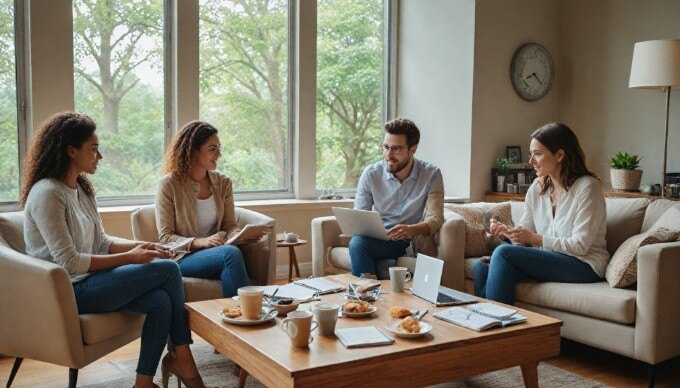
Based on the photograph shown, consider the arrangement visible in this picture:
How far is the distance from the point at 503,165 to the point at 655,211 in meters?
2.14

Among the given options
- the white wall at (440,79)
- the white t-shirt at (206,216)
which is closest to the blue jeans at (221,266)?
the white t-shirt at (206,216)

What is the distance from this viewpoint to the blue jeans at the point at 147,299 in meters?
2.45

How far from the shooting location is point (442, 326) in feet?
7.36

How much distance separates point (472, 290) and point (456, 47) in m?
2.50

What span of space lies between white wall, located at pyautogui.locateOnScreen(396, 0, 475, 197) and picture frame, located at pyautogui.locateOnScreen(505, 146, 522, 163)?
0.39 metres

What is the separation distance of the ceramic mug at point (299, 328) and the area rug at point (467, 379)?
0.88 meters

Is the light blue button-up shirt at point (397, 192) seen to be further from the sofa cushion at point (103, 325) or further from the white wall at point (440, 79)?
the white wall at point (440, 79)

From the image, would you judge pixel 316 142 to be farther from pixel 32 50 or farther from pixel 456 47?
pixel 32 50

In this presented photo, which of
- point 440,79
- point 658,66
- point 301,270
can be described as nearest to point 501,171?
point 440,79

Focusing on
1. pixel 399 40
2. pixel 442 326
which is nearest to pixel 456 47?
pixel 399 40

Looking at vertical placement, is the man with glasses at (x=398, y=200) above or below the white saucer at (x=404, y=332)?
above

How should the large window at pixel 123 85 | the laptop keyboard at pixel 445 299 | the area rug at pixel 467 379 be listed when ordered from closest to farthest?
1. the laptop keyboard at pixel 445 299
2. the area rug at pixel 467 379
3. the large window at pixel 123 85

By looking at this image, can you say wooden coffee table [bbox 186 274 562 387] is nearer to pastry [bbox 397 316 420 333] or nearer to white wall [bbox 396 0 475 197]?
pastry [bbox 397 316 420 333]

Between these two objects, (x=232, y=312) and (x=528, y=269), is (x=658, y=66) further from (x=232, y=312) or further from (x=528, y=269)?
(x=232, y=312)
